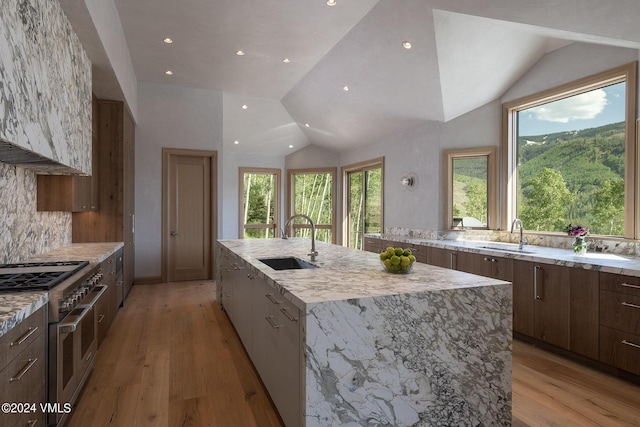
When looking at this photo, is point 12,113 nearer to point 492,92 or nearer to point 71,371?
point 71,371

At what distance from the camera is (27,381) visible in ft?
5.07

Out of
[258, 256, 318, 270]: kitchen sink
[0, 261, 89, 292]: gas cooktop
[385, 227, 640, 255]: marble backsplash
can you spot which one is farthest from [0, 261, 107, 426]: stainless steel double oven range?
[385, 227, 640, 255]: marble backsplash

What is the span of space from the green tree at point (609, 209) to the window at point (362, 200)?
3251 mm

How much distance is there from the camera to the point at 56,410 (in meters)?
1.82

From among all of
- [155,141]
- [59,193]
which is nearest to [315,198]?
[155,141]

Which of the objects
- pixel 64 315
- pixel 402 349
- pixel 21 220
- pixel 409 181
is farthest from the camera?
pixel 409 181

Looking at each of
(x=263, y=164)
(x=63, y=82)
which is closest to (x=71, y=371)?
(x=63, y=82)

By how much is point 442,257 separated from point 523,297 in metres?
1.13

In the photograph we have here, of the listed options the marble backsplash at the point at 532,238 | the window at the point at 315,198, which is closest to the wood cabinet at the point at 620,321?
the marble backsplash at the point at 532,238

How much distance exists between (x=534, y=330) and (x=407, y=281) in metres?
2.03

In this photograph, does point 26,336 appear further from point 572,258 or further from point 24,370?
point 572,258

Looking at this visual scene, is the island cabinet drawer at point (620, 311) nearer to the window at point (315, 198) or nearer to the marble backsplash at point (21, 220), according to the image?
the marble backsplash at point (21, 220)

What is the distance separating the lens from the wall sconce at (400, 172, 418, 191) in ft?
18.0

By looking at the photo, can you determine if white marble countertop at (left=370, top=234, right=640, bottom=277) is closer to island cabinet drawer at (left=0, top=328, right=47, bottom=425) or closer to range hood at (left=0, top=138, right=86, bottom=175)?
island cabinet drawer at (left=0, top=328, right=47, bottom=425)
